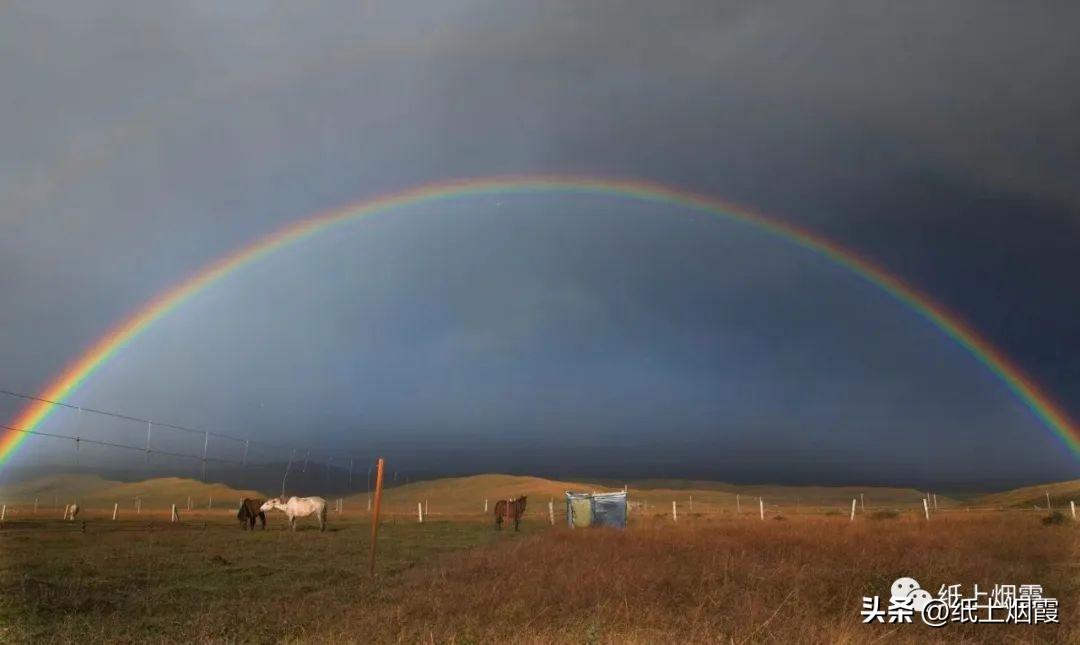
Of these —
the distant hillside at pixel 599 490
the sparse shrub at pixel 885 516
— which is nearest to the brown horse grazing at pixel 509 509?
the sparse shrub at pixel 885 516

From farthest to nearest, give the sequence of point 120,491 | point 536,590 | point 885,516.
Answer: point 120,491 → point 885,516 → point 536,590

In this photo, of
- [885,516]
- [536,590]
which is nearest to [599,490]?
[885,516]

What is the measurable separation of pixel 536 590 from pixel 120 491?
6253 inches

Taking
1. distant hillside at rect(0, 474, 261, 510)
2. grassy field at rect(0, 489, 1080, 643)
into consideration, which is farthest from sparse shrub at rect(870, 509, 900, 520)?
distant hillside at rect(0, 474, 261, 510)

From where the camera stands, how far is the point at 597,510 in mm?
34562

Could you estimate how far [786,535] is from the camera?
21422 millimetres

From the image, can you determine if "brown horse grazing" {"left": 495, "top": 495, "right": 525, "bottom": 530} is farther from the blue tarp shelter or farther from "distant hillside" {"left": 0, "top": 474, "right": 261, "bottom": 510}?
"distant hillside" {"left": 0, "top": 474, "right": 261, "bottom": 510}

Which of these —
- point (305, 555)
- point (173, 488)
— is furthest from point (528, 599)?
point (173, 488)

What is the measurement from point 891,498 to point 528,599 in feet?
440

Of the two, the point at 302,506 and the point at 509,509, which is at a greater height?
the point at 302,506

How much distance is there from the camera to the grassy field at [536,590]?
360 inches

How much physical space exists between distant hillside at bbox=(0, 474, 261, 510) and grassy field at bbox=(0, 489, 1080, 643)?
363 ft

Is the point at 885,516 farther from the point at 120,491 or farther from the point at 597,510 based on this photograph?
the point at 120,491

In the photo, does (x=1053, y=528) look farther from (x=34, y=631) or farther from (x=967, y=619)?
(x=34, y=631)
